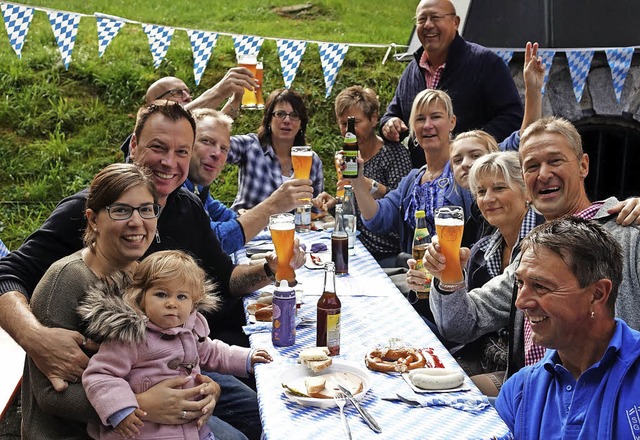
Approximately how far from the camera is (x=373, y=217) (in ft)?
17.9

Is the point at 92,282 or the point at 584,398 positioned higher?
the point at 92,282

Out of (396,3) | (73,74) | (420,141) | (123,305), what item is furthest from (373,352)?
(396,3)

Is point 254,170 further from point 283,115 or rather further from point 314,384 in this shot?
point 314,384

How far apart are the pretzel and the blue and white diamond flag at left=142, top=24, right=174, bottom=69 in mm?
5182

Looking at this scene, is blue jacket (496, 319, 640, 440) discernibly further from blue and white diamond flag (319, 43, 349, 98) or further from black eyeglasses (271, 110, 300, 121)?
blue and white diamond flag (319, 43, 349, 98)

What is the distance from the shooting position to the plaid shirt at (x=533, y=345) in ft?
10.3

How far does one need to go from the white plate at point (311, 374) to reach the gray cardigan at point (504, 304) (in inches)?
26.4

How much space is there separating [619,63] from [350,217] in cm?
349

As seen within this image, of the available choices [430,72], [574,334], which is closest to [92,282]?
[574,334]

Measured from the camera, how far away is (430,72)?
6.37m

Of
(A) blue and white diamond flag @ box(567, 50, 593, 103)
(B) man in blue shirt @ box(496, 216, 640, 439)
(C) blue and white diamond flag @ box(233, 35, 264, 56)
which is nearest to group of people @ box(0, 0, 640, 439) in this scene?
(B) man in blue shirt @ box(496, 216, 640, 439)

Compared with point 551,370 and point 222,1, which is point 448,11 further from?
point 222,1

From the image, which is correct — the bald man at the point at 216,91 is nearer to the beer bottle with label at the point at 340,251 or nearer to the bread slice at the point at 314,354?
the beer bottle with label at the point at 340,251

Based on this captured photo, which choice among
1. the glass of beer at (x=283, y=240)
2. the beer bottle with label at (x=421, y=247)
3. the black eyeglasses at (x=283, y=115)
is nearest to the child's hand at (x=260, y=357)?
the glass of beer at (x=283, y=240)
